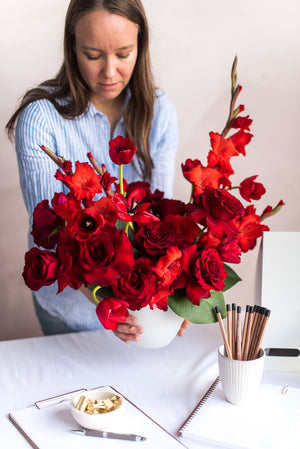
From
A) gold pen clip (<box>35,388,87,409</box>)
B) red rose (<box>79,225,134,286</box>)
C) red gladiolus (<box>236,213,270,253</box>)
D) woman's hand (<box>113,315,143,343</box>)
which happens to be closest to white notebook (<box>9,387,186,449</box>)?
gold pen clip (<box>35,388,87,409</box>)

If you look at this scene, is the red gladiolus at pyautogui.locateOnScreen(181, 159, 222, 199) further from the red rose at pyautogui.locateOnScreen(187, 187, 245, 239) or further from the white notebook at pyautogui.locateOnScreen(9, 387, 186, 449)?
the white notebook at pyautogui.locateOnScreen(9, 387, 186, 449)

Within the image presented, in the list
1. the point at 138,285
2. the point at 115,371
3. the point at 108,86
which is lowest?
the point at 115,371

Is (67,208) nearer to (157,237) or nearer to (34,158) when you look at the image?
(157,237)

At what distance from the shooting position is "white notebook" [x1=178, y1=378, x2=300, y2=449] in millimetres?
797

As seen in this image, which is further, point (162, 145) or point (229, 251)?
point (162, 145)

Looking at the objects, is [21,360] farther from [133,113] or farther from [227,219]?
[133,113]

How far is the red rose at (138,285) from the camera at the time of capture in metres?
0.82

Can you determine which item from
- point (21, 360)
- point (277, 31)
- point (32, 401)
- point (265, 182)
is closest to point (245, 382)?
point (32, 401)

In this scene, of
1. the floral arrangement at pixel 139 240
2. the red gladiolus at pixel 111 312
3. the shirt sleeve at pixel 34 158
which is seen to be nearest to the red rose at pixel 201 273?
the floral arrangement at pixel 139 240

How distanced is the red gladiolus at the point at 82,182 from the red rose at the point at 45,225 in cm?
9

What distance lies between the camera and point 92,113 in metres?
1.50

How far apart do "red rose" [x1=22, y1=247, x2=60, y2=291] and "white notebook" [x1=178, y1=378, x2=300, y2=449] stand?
324mm

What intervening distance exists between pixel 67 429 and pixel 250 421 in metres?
0.29

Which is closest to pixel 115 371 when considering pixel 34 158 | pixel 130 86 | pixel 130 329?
pixel 130 329
